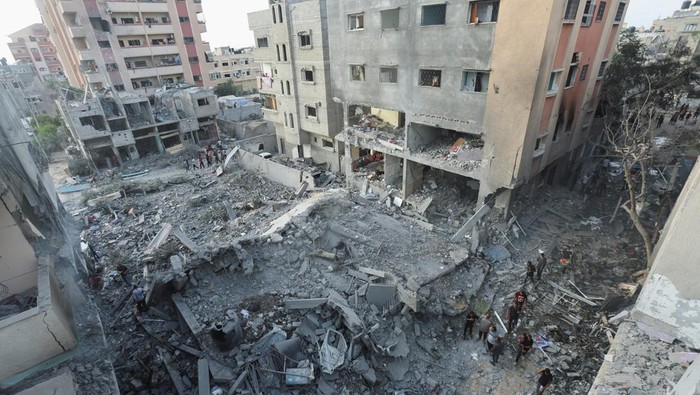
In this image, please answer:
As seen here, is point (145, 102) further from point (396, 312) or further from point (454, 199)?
point (396, 312)

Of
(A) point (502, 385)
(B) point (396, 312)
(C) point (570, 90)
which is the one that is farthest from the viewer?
(C) point (570, 90)

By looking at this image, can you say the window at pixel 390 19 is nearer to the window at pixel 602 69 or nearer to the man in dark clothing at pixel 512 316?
the window at pixel 602 69

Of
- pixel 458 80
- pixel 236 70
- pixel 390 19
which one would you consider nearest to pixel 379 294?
pixel 458 80

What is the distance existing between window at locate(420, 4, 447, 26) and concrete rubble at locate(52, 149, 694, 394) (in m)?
8.48

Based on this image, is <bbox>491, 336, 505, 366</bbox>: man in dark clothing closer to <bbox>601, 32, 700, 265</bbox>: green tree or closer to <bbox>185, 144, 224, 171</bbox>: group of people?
<bbox>601, 32, 700, 265</bbox>: green tree

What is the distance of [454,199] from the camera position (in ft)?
57.9

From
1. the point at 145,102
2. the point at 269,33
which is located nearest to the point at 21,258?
the point at 269,33

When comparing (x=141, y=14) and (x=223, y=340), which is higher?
(x=141, y=14)

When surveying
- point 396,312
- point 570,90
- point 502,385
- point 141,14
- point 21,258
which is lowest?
point 502,385

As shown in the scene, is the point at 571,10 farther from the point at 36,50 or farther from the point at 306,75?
the point at 36,50

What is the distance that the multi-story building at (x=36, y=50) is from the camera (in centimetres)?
5050

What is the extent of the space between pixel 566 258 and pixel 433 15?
37.8ft

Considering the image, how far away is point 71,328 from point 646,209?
2198cm

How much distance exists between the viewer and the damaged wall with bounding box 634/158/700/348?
7.00 metres
